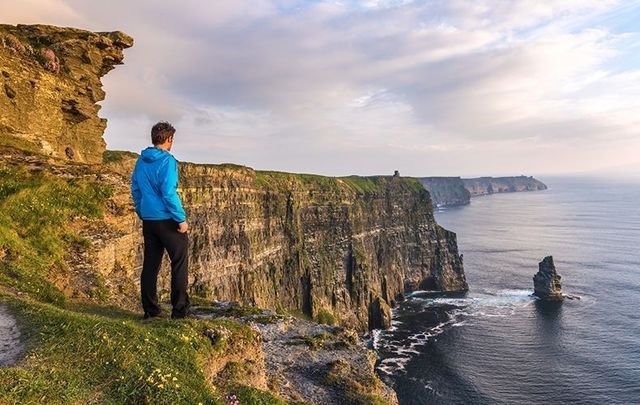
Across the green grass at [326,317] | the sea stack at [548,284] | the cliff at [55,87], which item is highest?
the cliff at [55,87]

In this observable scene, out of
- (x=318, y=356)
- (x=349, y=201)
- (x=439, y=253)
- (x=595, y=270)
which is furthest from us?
(x=439, y=253)

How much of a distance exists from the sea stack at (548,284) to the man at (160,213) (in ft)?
340

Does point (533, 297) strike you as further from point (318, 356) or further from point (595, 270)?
point (318, 356)

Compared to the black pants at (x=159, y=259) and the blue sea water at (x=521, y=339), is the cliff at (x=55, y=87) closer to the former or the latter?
the black pants at (x=159, y=259)

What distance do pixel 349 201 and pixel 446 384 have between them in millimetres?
54100

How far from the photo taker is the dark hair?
34.1 feet

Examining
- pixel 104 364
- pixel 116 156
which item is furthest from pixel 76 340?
pixel 116 156

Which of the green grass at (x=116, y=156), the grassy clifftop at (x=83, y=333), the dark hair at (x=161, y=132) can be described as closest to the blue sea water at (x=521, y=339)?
the green grass at (x=116, y=156)

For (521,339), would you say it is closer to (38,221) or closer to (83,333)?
→ (38,221)

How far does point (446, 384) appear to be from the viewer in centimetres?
6047

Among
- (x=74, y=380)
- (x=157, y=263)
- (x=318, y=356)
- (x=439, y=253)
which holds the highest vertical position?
→ (x=157, y=263)

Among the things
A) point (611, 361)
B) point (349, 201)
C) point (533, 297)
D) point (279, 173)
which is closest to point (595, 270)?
point (533, 297)

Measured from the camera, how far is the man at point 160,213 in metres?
10.1

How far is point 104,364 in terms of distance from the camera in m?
7.15
